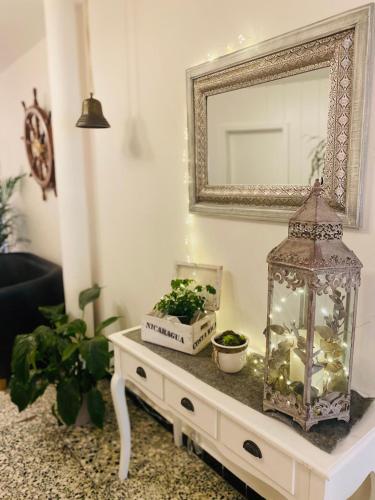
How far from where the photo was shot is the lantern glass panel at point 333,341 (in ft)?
3.29

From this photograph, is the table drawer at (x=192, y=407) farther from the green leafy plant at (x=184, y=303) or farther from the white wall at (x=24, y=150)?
the white wall at (x=24, y=150)

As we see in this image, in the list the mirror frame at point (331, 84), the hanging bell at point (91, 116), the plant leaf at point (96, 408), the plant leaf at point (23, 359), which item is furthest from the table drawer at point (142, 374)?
the hanging bell at point (91, 116)

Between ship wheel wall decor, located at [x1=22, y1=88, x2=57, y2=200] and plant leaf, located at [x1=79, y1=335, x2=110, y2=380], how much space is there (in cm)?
163

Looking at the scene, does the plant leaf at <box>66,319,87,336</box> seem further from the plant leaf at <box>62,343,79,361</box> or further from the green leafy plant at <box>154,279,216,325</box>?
the green leafy plant at <box>154,279,216,325</box>

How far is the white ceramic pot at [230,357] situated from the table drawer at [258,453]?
6.8 inches

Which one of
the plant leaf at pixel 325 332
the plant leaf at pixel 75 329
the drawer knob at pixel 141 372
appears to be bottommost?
the plant leaf at pixel 75 329

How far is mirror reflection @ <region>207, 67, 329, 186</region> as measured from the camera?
117cm

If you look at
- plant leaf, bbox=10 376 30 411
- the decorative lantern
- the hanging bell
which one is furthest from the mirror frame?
plant leaf, bbox=10 376 30 411

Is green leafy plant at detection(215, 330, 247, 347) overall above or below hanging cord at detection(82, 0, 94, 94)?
below

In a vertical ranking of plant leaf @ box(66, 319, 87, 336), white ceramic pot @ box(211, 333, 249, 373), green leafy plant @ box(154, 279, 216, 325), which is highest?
green leafy plant @ box(154, 279, 216, 325)

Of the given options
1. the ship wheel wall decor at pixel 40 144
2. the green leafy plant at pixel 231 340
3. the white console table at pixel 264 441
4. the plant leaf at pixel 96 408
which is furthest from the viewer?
the ship wheel wall decor at pixel 40 144

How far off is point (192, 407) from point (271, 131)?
37.3 inches

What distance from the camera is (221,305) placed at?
1.62 meters

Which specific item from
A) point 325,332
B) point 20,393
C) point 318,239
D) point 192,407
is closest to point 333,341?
point 325,332
